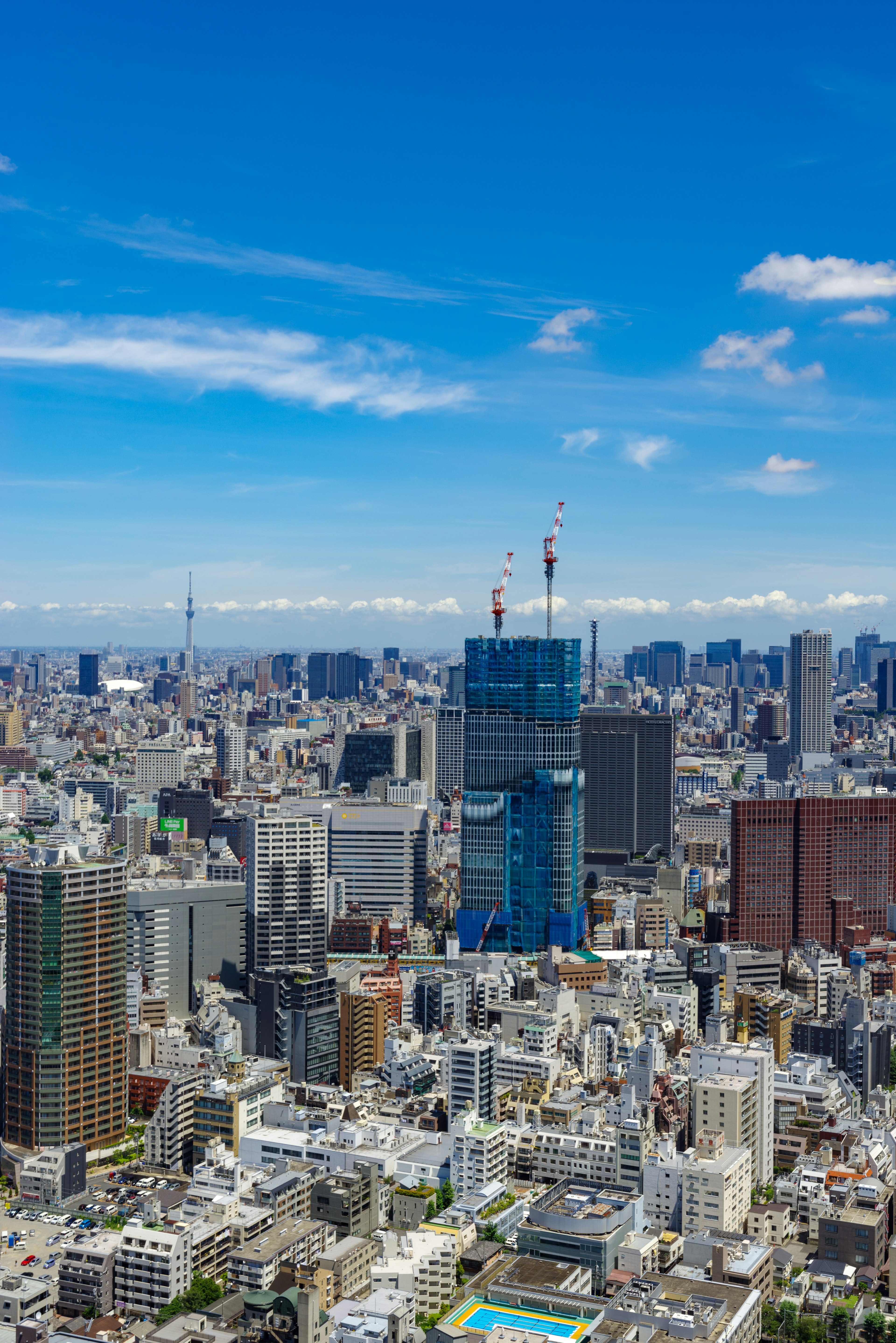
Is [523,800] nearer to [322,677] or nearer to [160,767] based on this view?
[160,767]

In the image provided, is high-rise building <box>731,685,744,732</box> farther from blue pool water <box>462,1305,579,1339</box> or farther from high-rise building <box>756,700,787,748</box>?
blue pool water <box>462,1305,579,1339</box>

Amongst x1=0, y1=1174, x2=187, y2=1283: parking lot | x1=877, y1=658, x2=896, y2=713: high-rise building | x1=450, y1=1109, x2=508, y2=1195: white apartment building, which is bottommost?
x1=0, y1=1174, x2=187, y2=1283: parking lot

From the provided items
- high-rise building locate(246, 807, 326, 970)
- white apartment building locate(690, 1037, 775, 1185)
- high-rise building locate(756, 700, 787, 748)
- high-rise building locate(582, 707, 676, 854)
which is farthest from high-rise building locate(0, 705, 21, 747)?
white apartment building locate(690, 1037, 775, 1185)

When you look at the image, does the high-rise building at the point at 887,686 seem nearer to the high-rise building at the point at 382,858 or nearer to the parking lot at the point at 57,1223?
the high-rise building at the point at 382,858

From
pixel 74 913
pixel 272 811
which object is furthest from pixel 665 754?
pixel 74 913

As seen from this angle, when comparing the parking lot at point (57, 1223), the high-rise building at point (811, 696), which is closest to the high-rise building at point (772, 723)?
the high-rise building at point (811, 696)
